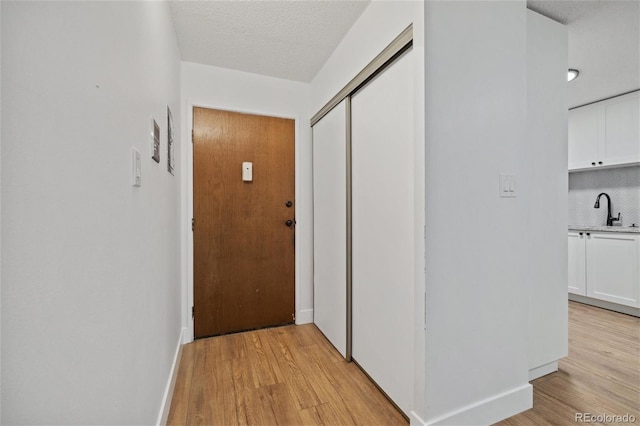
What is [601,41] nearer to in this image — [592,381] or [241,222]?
[592,381]

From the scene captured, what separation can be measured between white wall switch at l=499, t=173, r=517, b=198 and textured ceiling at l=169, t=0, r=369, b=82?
1.34m

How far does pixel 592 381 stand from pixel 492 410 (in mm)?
878

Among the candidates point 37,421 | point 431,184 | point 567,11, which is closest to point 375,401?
point 431,184

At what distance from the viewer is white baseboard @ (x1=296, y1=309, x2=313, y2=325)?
2.72 m

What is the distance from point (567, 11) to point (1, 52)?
2.73 m

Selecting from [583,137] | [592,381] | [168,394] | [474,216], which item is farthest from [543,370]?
[583,137]

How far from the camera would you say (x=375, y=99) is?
1697mm

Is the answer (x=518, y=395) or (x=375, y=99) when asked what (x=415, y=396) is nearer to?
(x=518, y=395)

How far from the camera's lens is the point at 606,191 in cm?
352

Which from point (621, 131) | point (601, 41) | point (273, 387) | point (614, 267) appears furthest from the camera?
point (621, 131)

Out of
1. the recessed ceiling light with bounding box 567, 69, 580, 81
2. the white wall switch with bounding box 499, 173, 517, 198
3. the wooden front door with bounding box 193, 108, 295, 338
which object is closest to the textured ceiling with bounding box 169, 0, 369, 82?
the wooden front door with bounding box 193, 108, 295, 338

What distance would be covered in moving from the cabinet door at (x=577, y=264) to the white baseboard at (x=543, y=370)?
76.1 inches

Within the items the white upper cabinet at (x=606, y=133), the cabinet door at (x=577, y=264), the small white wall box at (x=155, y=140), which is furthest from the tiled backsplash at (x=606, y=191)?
the small white wall box at (x=155, y=140)

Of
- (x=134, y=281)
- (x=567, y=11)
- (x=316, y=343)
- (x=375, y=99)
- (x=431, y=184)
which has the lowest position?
(x=316, y=343)
